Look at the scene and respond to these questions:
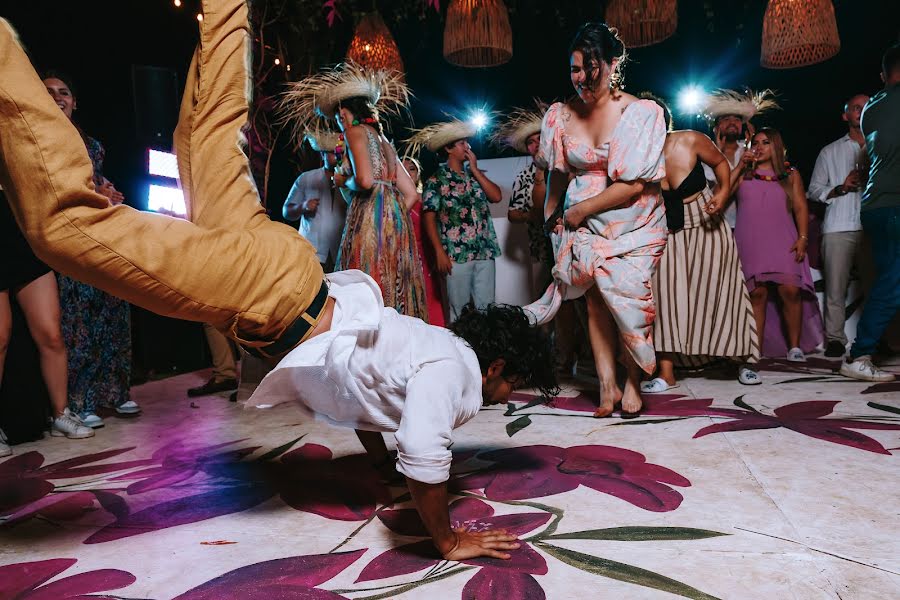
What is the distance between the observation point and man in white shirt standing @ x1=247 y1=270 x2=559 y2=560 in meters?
1.21

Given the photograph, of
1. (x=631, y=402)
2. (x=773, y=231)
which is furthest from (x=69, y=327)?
(x=773, y=231)

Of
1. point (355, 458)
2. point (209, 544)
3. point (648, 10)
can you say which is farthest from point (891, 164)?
point (209, 544)

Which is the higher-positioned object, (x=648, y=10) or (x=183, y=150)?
(x=648, y=10)

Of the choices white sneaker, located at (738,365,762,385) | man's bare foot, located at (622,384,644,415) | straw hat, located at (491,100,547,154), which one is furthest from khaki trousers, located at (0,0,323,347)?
straw hat, located at (491,100,547,154)

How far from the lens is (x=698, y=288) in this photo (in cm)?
303

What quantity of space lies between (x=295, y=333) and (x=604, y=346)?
4.73ft

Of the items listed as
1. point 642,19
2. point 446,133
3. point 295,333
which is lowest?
point 295,333

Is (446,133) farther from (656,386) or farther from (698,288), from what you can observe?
(656,386)

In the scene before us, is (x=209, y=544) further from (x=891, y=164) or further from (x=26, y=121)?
(x=891, y=164)

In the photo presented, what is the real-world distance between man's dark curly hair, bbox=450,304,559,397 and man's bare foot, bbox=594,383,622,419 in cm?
88

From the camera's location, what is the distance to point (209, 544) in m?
1.38

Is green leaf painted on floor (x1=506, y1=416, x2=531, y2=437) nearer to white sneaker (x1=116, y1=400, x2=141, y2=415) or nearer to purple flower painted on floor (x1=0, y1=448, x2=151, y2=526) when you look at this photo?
purple flower painted on floor (x1=0, y1=448, x2=151, y2=526)

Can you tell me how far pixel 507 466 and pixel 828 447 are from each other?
943 millimetres

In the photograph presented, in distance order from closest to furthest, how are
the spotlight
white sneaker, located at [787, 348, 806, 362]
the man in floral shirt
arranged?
white sneaker, located at [787, 348, 806, 362] < the man in floral shirt < the spotlight
